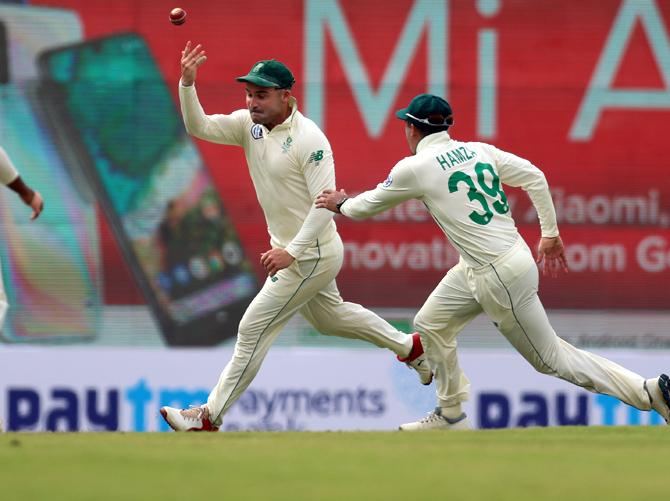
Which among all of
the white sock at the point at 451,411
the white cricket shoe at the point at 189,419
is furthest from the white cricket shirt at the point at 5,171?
the white sock at the point at 451,411

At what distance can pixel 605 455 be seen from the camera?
25.9 ft

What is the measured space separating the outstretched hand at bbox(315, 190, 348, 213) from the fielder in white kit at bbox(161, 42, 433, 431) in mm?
228

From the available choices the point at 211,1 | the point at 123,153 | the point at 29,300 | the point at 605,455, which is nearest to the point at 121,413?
the point at 29,300

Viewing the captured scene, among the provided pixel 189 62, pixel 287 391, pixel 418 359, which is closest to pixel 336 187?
pixel 287 391

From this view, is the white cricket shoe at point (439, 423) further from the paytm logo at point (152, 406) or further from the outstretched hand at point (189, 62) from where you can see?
the paytm logo at point (152, 406)

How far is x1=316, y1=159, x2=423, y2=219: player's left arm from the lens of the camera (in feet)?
29.2

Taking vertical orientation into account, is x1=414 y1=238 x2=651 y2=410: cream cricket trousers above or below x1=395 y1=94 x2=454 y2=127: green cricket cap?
below

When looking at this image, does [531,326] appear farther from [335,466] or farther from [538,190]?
[335,466]

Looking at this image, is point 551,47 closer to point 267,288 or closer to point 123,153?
point 123,153

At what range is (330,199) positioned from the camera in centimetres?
891

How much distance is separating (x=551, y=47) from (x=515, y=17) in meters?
0.38

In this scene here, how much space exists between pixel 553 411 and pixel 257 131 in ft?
15.4

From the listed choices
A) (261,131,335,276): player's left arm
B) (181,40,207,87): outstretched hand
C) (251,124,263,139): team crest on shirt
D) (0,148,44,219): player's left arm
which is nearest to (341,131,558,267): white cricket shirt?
(261,131,335,276): player's left arm

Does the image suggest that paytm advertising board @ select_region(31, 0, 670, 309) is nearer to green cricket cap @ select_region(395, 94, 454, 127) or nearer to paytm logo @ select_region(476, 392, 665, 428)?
paytm logo @ select_region(476, 392, 665, 428)
